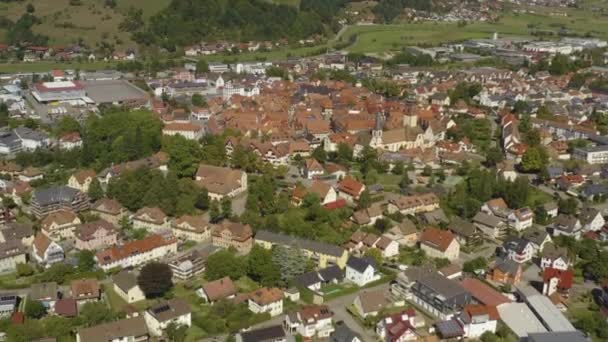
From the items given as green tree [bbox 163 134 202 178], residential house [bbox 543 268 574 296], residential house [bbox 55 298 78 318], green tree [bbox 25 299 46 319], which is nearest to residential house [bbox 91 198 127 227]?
green tree [bbox 163 134 202 178]

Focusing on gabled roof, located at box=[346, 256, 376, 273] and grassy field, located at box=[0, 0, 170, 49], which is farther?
grassy field, located at box=[0, 0, 170, 49]

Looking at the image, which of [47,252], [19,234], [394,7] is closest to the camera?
[47,252]

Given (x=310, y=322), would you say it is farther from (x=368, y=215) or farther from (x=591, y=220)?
(x=591, y=220)

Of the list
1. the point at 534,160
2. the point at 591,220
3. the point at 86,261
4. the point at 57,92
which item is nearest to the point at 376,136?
the point at 534,160

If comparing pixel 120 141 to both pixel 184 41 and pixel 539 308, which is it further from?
pixel 184 41

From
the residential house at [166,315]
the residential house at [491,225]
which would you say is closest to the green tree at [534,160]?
the residential house at [491,225]

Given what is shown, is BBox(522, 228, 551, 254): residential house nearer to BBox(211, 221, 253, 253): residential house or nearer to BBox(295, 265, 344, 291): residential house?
BBox(295, 265, 344, 291): residential house
